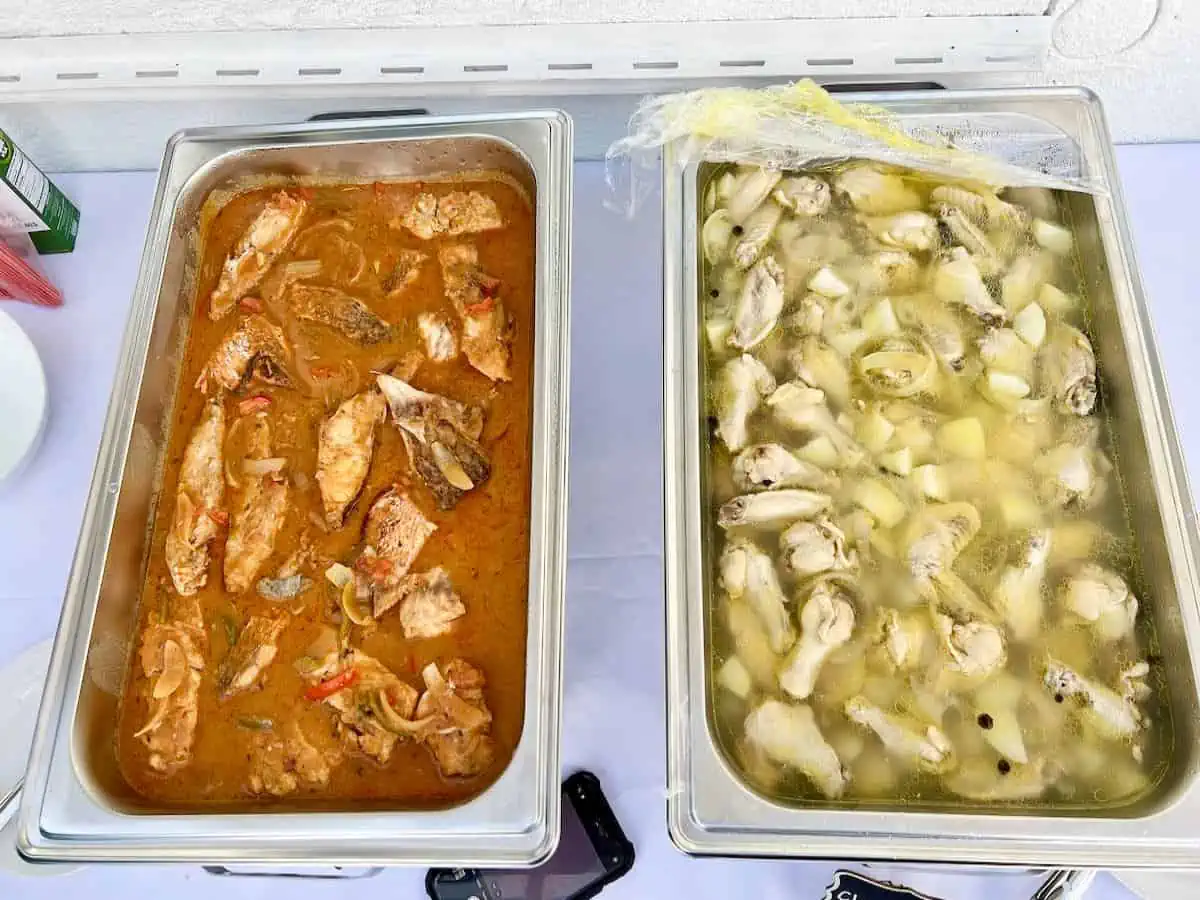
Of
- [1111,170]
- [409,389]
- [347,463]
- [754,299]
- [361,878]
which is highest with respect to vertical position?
[1111,170]

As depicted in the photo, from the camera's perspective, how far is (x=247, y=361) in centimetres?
122

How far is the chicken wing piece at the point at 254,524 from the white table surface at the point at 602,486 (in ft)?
1.17

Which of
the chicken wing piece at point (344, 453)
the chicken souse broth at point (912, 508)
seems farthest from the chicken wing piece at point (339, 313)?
the chicken souse broth at point (912, 508)

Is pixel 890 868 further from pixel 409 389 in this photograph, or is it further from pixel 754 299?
pixel 409 389

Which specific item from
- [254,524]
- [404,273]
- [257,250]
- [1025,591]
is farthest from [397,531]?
[1025,591]

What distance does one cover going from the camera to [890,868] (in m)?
1.07

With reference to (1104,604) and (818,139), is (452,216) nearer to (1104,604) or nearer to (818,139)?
(818,139)

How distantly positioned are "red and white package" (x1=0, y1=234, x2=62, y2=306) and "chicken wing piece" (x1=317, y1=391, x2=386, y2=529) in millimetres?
611

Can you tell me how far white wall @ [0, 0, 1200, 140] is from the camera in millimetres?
1188

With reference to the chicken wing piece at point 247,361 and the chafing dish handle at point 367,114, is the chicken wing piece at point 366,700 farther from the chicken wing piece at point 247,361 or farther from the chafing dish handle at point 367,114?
the chafing dish handle at point 367,114

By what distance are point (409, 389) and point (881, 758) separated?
76 centimetres

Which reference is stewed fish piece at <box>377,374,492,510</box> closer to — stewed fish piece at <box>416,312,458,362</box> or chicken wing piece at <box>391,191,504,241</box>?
stewed fish piece at <box>416,312,458,362</box>

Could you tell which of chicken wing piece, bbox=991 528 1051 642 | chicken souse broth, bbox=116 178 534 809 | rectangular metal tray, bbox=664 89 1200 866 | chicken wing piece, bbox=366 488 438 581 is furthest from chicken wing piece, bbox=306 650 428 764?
chicken wing piece, bbox=991 528 1051 642

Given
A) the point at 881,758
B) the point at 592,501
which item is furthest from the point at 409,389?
the point at 881,758
